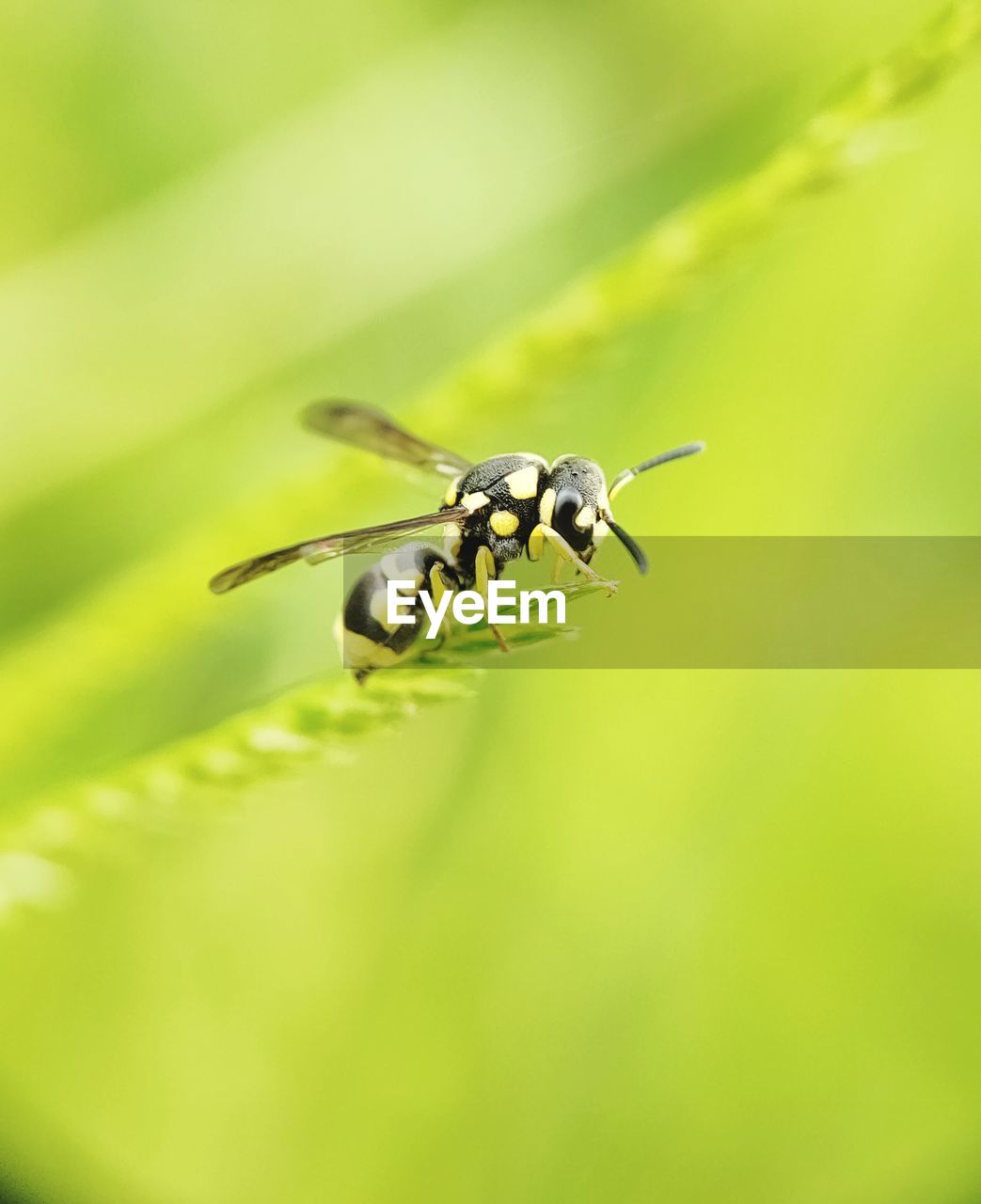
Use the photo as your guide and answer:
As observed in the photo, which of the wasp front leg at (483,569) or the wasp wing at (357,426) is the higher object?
the wasp wing at (357,426)

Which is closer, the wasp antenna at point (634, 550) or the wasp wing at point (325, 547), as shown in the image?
the wasp wing at point (325, 547)

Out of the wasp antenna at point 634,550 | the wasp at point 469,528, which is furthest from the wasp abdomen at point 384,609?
the wasp antenna at point 634,550

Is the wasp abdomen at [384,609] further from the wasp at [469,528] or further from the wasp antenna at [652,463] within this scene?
the wasp antenna at [652,463]

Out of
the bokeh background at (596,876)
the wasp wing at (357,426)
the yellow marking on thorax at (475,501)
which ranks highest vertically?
the wasp wing at (357,426)

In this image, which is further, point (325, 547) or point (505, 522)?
point (505, 522)

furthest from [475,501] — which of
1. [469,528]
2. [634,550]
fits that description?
[634,550]

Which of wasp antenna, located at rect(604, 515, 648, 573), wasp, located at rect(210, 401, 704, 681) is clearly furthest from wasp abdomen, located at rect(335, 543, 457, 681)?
wasp antenna, located at rect(604, 515, 648, 573)

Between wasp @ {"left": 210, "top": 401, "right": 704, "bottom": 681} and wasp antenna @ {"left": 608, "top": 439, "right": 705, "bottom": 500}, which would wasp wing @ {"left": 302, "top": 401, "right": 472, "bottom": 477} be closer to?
wasp @ {"left": 210, "top": 401, "right": 704, "bottom": 681}

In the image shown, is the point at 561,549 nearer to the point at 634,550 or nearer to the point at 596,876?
the point at 634,550
